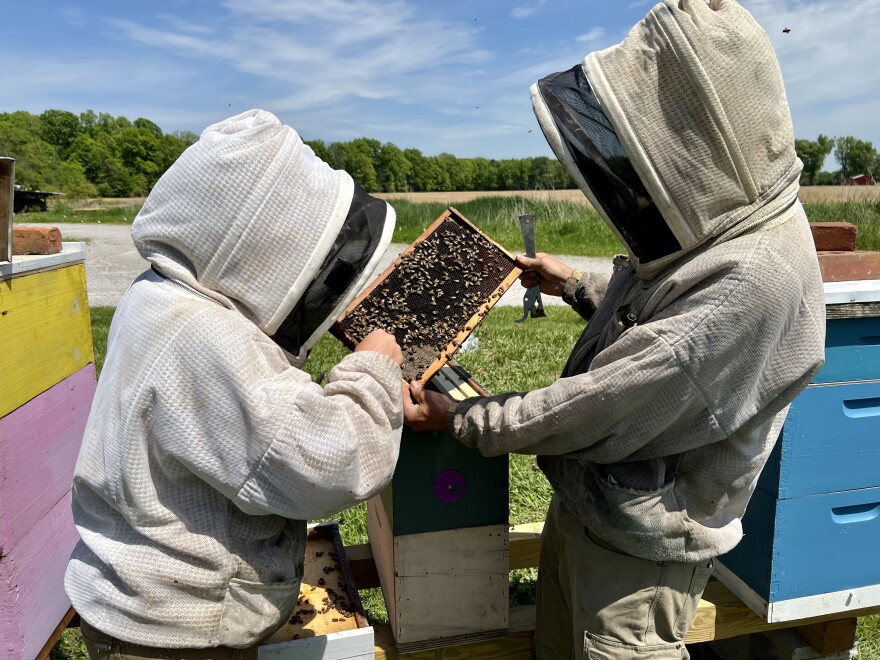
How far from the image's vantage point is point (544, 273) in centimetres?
274

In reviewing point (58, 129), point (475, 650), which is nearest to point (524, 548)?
point (475, 650)

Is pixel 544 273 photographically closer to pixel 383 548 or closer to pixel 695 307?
pixel 695 307

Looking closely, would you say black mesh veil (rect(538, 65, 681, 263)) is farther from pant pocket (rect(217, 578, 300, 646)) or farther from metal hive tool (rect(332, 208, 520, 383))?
pant pocket (rect(217, 578, 300, 646))

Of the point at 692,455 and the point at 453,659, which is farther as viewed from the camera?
the point at 453,659

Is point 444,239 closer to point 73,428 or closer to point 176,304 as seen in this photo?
point 176,304

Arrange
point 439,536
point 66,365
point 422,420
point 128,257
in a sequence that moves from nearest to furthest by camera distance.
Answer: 1. point 422,420
2. point 439,536
3. point 66,365
4. point 128,257

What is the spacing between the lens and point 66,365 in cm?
270

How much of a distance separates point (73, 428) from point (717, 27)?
9.29 ft

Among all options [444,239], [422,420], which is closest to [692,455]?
[422,420]

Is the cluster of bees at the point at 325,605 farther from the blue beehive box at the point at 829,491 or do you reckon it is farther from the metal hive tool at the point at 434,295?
the blue beehive box at the point at 829,491

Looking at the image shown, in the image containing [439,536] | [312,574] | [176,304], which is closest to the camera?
[176,304]

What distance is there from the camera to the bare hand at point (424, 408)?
2.08 meters

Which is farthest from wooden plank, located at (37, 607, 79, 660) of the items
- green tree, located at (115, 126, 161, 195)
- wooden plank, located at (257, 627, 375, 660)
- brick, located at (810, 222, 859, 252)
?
green tree, located at (115, 126, 161, 195)

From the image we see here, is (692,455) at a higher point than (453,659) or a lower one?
higher
